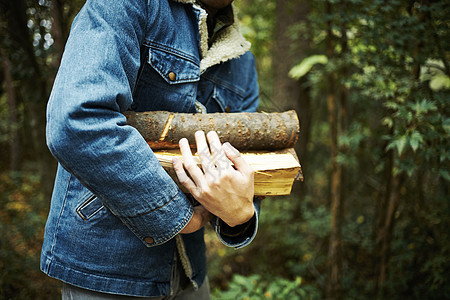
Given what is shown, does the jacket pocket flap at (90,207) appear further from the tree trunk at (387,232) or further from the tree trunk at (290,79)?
the tree trunk at (290,79)

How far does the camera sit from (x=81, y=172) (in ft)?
2.82

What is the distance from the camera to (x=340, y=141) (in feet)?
8.49

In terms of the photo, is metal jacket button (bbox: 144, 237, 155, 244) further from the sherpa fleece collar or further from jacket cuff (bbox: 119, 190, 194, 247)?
the sherpa fleece collar

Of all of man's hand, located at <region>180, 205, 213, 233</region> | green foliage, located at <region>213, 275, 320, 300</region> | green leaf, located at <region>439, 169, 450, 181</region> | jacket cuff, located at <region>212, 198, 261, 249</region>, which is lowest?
green foliage, located at <region>213, 275, 320, 300</region>

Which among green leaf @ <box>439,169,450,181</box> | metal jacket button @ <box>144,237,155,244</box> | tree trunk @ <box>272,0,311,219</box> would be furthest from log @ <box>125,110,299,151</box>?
tree trunk @ <box>272,0,311,219</box>

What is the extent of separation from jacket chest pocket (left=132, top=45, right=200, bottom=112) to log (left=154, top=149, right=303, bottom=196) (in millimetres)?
190

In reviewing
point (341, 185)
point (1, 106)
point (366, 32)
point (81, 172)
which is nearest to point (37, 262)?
point (1, 106)

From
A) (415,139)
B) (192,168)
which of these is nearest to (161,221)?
(192,168)

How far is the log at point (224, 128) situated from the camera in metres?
1.08

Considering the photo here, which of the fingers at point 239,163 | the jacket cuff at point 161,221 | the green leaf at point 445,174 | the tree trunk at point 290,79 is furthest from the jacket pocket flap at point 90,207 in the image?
the tree trunk at point 290,79

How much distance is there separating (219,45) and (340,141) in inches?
65.7

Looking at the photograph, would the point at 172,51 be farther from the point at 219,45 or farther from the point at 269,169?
the point at 269,169

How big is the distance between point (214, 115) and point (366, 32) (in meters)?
1.77

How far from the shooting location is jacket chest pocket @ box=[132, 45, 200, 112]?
3.59ft
